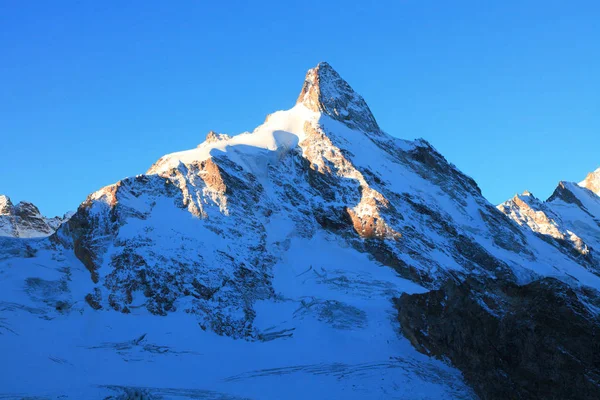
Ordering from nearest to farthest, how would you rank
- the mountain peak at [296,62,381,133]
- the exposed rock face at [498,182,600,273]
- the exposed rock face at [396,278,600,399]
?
the exposed rock face at [396,278,600,399] < the exposed rock face at [498,182,600,273] < the mountain peak at [296,62,381,133]

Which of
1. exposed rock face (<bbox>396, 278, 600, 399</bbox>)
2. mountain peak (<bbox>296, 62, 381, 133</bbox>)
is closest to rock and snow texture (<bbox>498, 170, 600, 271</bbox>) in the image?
mountain peak (<bbox>296, 62, 381, 133</bbox>)

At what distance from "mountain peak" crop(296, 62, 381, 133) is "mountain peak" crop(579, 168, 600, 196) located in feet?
226

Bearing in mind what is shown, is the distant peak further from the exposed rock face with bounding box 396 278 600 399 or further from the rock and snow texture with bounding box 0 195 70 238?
the exposed rock face with bounding box 396 278 600 399

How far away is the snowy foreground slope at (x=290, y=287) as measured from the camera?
3969 centimetres

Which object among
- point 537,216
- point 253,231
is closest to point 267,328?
point 253,231

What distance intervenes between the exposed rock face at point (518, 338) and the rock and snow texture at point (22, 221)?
54674 mm

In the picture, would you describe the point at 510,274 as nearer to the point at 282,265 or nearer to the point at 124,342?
the point at 282,265

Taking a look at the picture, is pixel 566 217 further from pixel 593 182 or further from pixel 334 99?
pixel 334 99

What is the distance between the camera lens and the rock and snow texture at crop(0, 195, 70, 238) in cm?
7875

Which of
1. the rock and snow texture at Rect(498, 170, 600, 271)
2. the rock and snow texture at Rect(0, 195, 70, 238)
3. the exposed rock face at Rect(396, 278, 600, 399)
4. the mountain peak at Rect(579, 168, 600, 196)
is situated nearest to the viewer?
the exposed rock face at Rect(396, 278, 600, 399)

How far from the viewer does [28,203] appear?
86.0 metres

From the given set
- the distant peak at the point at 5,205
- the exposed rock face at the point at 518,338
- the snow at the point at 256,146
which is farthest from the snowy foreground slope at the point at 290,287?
the distant peak at the point at 5,205

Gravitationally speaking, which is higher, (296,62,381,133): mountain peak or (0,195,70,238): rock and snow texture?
(296,62,381,133): mountain peak

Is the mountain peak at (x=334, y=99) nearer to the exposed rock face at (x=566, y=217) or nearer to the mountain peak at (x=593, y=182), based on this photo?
the exposed rock face at (x=566, y=217)
